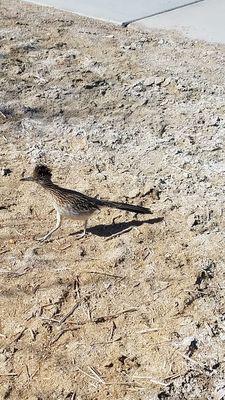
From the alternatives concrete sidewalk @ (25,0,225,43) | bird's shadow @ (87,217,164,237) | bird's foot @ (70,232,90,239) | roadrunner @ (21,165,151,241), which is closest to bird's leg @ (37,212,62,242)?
roadrunner @ (21,165,151,241)

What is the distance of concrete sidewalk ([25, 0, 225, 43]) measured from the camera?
32.2ft

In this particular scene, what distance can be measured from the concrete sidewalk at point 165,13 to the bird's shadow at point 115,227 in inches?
169

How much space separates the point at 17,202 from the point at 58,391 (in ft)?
7.58

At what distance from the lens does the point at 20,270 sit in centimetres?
554

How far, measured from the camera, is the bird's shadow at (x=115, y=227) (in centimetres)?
598

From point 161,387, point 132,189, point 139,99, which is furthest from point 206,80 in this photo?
point 161,387

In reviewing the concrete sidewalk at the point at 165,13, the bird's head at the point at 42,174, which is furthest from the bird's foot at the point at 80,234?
the concrete sidewalk at the point at 165,13

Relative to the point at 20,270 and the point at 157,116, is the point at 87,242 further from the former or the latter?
the point at 157,116

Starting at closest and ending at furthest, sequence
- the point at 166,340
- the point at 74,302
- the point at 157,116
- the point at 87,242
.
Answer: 1. the point at 166,340
2. the point at 74,302
3. the point at 87,242
4. the point at 157,116

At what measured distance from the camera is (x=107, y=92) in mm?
8109

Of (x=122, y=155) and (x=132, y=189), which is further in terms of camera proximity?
(x=122, y=155)

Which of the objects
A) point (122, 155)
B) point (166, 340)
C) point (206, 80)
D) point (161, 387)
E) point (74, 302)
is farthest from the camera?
point (206, 80)

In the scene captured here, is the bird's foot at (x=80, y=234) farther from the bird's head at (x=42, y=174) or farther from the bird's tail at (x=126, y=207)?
the bird's head at (x=42, y=174)

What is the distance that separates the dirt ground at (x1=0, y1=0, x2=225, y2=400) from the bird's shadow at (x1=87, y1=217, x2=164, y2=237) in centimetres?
Answer: 2
